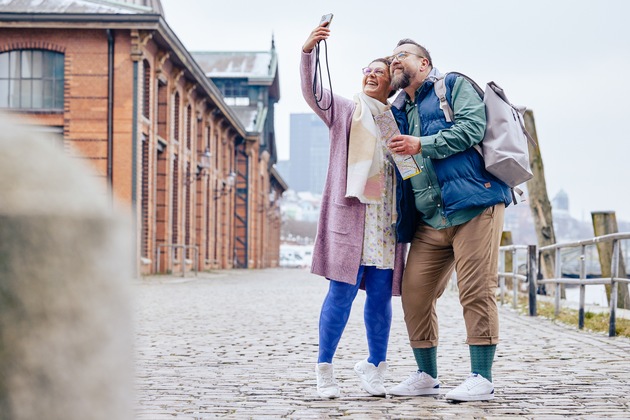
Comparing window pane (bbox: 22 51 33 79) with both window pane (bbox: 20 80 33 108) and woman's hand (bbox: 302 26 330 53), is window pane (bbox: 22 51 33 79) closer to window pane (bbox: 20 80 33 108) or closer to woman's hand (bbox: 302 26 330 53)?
window pane (bbox: 20 80 33 108)

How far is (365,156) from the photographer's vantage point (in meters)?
5.15

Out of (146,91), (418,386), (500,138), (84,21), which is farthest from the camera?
(146,91)

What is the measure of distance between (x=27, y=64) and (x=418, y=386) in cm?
2297

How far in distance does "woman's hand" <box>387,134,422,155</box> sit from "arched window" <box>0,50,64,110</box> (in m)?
22.6

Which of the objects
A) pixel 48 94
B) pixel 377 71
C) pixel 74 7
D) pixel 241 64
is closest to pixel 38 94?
pixel 48 94

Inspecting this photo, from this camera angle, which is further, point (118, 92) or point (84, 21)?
point (118, 92)

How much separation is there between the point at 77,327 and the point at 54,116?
85.9 feet

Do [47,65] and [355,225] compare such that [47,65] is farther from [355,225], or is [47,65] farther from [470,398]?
[470,398]

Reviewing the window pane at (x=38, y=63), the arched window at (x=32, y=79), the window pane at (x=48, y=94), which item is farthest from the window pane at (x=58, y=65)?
the window pane at (x=38, y=63)

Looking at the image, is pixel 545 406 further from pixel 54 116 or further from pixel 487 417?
pixel 54 116

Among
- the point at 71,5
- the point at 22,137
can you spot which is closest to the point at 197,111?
the point at 71,5

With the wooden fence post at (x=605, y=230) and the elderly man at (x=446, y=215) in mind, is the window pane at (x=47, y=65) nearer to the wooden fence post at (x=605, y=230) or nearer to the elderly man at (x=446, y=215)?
the wooden fence post at (x=605, y=230)

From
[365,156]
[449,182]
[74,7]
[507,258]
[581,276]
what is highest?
[74,7]

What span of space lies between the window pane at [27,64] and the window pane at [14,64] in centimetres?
13
